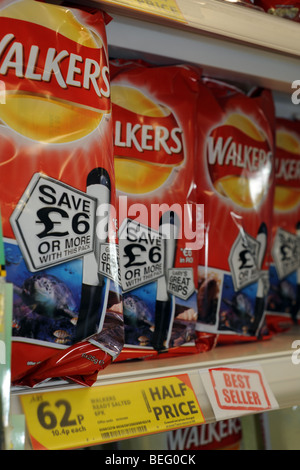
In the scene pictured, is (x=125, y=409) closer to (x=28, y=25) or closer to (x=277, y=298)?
(x=28, y=25)

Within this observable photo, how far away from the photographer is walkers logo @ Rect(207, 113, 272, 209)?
41.7 inches

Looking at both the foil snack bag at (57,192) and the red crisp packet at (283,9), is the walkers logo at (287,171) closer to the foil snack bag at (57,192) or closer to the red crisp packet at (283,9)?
the red crisp packet at (283,9)

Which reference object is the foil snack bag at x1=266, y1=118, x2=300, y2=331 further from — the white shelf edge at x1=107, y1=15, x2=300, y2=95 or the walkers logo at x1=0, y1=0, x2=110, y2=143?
the walkers logo at x1=0, y1=0, x2=110, y2=143

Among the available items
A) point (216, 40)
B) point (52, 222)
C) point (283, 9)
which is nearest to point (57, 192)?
point (52, 222)

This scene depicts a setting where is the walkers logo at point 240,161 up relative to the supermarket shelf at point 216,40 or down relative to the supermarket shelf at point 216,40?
down

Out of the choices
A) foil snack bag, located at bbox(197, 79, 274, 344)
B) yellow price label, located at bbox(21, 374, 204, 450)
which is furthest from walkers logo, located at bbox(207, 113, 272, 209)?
yellow price label, located at bbox(21, 374, 204, 450)

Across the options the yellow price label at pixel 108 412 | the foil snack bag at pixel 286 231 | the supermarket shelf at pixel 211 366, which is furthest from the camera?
the foil snack bag at pixel 286 231

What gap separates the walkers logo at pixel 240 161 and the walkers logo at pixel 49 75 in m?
0.34

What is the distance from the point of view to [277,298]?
4.21 feet

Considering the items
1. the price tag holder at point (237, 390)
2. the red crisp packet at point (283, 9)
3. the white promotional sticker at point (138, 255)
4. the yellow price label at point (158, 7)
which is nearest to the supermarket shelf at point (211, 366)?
the price tag holder at point (237, 390)

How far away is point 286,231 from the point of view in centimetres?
129

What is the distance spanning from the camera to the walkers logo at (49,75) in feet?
2.35

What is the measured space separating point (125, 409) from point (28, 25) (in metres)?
0.56
